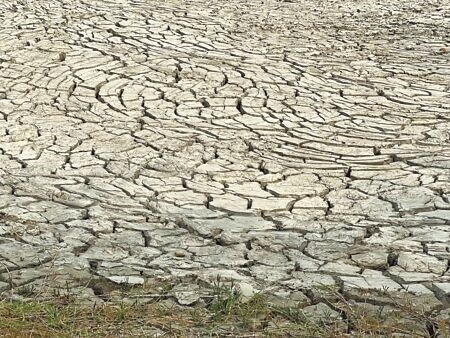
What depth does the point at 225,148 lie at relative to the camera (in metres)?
4.98

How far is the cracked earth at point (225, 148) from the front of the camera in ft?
12.0

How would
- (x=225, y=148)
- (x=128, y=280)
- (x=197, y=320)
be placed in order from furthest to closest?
(x=225, y=148) → (x=128, y=280) → (x=197, y=320)

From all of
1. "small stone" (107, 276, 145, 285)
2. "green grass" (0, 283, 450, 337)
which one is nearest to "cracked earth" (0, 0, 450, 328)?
"small stone" (107, 276, 145, 285)

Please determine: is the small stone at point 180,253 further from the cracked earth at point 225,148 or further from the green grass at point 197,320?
the green grass at point 197,320

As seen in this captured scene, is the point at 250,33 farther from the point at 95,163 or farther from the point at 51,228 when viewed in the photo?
the point at 51,228

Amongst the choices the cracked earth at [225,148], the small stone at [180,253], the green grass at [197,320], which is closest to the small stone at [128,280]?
the cracked earth at [225,148]

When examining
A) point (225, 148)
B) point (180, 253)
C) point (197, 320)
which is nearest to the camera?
point (197, 320)

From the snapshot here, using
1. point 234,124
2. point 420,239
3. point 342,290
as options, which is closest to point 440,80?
point 234,124

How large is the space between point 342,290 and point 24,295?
1.14 metres

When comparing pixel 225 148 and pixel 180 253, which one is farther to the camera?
pixel 225 148

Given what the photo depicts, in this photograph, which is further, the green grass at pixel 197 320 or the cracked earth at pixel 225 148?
the cracked earth at pixel 225 148

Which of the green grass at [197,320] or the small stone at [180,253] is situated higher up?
the green grass at [197,320]

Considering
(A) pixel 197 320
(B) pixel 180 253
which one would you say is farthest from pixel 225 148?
(A) pixel 197 320

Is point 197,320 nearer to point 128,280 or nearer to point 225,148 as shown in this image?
point 128,280
